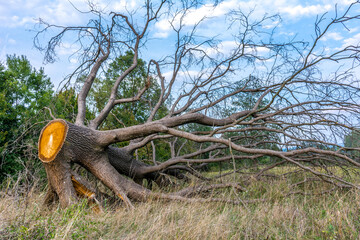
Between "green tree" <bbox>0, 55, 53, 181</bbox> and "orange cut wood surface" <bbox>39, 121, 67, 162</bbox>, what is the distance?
2209mm

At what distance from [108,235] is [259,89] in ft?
17.2

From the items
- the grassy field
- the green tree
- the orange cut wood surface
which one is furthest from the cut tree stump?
the green tree

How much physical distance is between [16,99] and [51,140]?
3.66 metres

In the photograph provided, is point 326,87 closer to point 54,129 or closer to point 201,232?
point 201,232

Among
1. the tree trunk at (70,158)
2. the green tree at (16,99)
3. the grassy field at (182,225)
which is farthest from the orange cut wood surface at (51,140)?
the green tree at (16,99)

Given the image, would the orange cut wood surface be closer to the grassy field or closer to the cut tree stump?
the cut tree stump

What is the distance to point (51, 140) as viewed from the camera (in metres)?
5.18

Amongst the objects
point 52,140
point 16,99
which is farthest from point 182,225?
point 16,99

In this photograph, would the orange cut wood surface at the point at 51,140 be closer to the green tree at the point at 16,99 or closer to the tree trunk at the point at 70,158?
the tree trunk at the point at 70,158

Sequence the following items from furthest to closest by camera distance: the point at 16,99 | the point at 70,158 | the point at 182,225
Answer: the point at 16,99
the point at 70,158
the point at 182,225

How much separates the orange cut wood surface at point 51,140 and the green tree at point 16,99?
2209 millimetres

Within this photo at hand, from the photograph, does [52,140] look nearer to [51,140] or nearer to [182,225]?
[51,140]

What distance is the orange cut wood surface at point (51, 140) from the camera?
5.04 meters

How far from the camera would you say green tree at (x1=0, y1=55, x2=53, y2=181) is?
7.48 m
